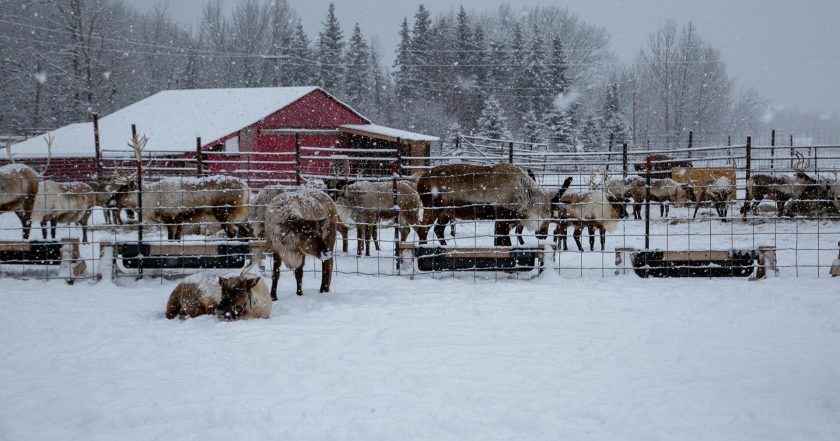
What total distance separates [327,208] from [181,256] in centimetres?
231

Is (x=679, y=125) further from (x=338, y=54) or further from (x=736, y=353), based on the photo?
(x=736, y=353)

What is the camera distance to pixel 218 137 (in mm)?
24938

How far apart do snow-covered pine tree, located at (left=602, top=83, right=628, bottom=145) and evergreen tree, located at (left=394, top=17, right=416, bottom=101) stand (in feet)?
55.3

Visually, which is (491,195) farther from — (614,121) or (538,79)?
(538,79)

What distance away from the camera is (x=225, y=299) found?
656 cm

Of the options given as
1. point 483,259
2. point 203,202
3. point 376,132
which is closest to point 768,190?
point 483,259

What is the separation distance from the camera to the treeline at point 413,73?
1639 inches

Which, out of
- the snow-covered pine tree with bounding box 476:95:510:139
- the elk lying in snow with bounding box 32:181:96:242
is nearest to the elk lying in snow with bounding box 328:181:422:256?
the elk lying in snow with bounding box 32:181:96:242

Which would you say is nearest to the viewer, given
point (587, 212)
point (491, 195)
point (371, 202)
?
point (491, 195)

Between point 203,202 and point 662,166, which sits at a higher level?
point 662,166

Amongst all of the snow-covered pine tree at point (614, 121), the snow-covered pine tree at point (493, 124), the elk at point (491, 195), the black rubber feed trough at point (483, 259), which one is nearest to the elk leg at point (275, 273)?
the black rubber feed trough at point (483, 259)

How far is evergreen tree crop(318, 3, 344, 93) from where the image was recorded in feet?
159

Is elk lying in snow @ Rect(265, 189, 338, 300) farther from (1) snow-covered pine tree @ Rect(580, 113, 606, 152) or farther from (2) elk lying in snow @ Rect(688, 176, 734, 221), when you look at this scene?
(1) snow-covered pine tree @ Rect(580, 113, 606, 152)

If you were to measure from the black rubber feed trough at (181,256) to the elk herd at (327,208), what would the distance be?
0.49 meters
